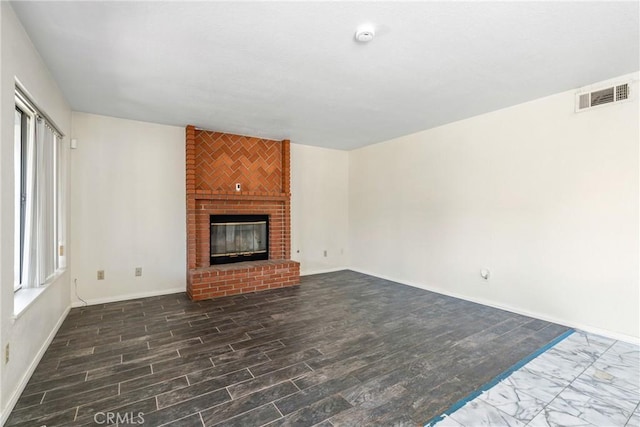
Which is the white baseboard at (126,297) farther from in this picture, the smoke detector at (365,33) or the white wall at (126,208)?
the smoke detector at (365,33)

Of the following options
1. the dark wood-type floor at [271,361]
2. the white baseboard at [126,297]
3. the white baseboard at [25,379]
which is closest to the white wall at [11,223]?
the white baseboard at [25,379]

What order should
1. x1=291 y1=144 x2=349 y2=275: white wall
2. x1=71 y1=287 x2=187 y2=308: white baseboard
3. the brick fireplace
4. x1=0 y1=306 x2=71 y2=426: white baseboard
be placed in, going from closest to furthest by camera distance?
x1=0 y1=306 x2=71 y2=426: white baseboard < x1=71 y1=287 x2=187 y2=308: white baseboard < the brick fireplace < x1=291 y1=144 x2=349 y2=275: white wall

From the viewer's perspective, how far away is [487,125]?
3.82 metres

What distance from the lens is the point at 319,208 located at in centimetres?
586

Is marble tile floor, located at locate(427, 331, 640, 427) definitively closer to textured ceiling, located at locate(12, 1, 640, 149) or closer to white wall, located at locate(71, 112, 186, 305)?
textured ceiling, located at locate(12, 1, 640, 149)

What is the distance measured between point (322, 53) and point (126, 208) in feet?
11.1

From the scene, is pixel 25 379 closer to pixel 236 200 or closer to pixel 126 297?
pixel 126 297

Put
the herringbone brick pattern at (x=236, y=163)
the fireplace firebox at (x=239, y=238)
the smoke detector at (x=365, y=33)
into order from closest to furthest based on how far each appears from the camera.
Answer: the smoke detector at (x=365, y=33) < the herringbone brick pattern at (x=236, y=163) < the fireplace firebox at (x=239, y=238)

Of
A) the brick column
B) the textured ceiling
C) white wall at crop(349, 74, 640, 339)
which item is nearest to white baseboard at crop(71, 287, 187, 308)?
the brick column

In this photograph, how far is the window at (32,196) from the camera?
2.36 meters

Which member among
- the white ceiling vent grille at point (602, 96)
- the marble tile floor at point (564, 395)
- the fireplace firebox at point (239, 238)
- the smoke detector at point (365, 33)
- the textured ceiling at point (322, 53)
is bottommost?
the marble tile floor at point (564, 395)

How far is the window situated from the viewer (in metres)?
2.36

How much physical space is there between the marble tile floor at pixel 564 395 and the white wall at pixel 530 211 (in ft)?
2.29

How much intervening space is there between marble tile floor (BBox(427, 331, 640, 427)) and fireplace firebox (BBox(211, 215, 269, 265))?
12.4ft
